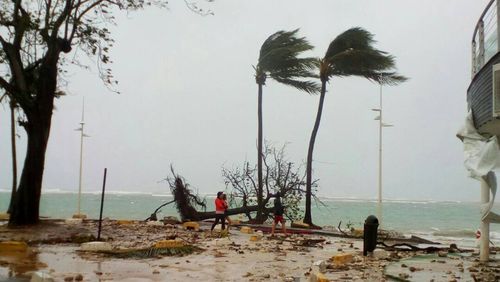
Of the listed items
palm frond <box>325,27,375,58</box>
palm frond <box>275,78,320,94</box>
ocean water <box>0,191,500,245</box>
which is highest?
palm frond <box>325,27,375,58</box>

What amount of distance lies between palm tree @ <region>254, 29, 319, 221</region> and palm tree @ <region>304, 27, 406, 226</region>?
0.92 meters

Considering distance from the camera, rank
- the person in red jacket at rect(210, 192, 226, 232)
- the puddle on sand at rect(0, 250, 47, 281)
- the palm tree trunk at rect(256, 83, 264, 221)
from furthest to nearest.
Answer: the palm tree trunk at rect(256, 83, 264, 221) < the person in red jacket at rect(210, 192, 226, 232) < the puddle on sand at rect(0, 250, 47, 281)

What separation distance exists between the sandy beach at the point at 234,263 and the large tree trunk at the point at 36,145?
282 cm

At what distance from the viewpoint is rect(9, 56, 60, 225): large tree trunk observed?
20.5 metres

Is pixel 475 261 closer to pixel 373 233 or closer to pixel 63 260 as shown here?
pixel 373 233

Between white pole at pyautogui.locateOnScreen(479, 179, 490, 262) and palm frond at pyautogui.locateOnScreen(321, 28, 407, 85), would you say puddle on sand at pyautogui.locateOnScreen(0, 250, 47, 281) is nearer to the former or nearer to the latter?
white pole at pyautogui.locateOnScreen(479, 179, 490, 262)

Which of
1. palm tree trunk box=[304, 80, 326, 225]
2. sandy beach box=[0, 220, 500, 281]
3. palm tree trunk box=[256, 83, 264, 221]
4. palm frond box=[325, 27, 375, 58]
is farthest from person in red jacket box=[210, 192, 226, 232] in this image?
palm frond box=[325, 27, 375, 58]

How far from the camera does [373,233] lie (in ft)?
46.2

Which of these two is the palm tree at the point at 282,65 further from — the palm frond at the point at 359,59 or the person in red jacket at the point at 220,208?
the person in red jacket at the point at 220,208

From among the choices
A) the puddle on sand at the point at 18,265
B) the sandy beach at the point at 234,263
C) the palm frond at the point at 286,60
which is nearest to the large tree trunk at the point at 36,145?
the sandy beach at the point at 234,263

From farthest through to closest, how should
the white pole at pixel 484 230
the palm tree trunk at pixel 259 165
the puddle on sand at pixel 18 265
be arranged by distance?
1. the palm tree trunk at pixel 259 165
2. the white pole at pixel 484 230
3. the puddle on sand at pixel 18 265

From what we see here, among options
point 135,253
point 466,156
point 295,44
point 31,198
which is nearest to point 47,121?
point 31,198

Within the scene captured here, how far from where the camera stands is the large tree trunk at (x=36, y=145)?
20.5m

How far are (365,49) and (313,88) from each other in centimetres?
341
